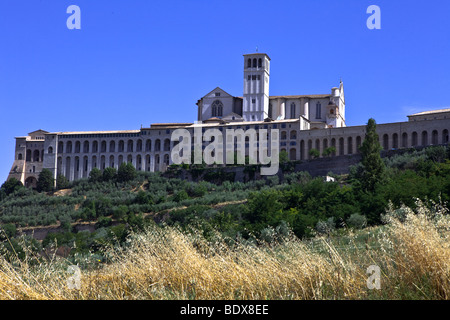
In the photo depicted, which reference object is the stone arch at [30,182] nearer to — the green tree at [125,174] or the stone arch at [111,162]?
the stone arch at [111,162]

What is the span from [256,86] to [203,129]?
12.2 m

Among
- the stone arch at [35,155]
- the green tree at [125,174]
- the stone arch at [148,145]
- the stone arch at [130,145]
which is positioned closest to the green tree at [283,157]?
the green tree at [125,174]

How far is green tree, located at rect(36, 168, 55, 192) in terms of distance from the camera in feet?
259

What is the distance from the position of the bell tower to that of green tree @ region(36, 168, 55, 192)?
26.6 metres

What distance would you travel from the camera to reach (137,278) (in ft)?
35.9

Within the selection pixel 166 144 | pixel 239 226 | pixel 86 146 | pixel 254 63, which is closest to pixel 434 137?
pixel 254 63

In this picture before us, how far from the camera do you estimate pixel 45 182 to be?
79.1 m

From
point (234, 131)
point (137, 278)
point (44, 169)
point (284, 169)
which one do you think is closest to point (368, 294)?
point (137, 278)

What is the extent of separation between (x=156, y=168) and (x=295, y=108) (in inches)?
829

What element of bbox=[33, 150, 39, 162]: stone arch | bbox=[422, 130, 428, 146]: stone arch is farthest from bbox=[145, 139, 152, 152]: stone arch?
bbox=[422, 130, 428, 146]: stone arch

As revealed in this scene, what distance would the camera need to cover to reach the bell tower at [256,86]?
284 ft

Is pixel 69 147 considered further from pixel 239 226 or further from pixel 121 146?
pixel 239 226

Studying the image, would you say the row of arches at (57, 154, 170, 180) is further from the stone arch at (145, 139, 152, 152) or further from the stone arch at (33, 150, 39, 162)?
the stone arch at (33, 150, 39, 162)
